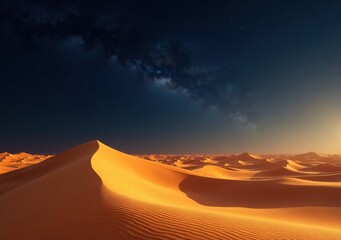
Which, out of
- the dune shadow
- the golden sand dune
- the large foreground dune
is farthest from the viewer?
the golden sand dune

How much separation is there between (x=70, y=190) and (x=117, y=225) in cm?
367

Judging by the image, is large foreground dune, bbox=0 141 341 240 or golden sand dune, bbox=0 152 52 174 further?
golden sand dune, bbox=0 152 52 174

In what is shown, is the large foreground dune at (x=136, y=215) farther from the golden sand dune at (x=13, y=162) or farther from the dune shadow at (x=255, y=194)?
the golden sand dune at (x=13, y=162)

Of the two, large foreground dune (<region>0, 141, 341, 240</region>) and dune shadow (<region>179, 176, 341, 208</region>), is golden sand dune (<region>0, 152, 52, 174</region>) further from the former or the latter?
dune shadow (<region>179, 176, 341, 208</region>)

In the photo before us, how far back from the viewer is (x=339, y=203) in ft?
42.8

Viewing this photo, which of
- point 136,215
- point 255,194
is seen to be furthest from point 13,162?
point 136,215

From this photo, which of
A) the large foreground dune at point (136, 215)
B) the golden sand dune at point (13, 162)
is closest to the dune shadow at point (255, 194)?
the large foreground dune at point (136, 215)

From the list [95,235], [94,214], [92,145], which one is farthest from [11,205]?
[92,145]

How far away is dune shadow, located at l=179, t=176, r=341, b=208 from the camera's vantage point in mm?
13625

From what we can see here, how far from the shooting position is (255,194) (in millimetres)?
15719

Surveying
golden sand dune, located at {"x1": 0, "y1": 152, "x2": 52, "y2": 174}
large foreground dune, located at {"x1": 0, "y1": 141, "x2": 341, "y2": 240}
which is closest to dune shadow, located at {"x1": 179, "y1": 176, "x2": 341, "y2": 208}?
large foreground dune, located at {"x1": 0, "y1": 141, "x2": 341, "y2": 240}

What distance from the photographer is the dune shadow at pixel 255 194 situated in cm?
1362

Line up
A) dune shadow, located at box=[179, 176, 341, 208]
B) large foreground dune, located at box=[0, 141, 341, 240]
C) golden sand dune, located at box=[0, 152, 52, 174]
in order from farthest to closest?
1. golden sand dune, located at box=[0, 152, 52, 174]
2. dune shadow, located at box=[179, 176, 341, 208]
3. large foreground dune, located at box=[0, 141, 341, 240]

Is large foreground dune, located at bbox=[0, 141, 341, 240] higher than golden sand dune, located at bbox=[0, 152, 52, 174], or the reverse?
golden sand dune, located at bbox=[0, 152, 52, 174]
